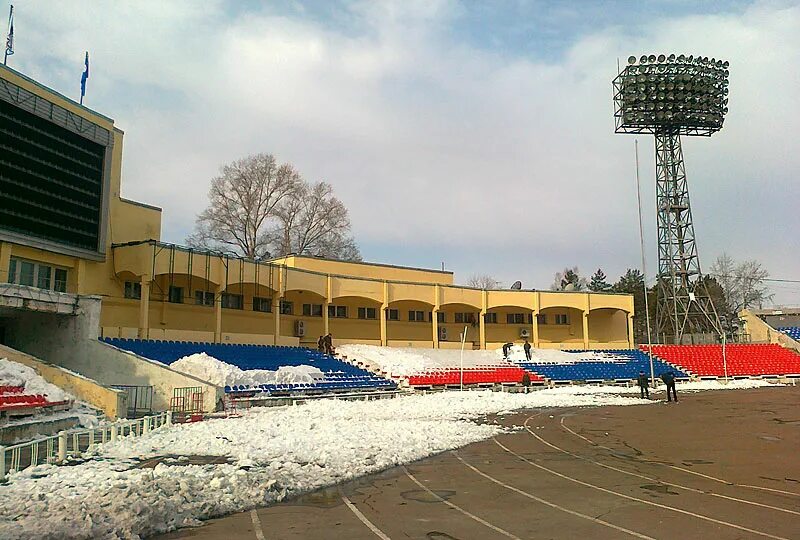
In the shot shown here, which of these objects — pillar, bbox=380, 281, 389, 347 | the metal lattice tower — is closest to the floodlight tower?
the metal lattice tower

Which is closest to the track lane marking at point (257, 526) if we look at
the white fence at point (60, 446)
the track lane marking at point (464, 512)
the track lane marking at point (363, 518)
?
the track lane marking at point (363, 518)

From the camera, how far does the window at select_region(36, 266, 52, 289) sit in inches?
1046

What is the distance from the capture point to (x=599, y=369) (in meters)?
43.9

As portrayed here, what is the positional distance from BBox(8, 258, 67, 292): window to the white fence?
11889 mm

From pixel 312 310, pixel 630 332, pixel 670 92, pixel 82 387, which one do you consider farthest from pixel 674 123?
pixel 82 387

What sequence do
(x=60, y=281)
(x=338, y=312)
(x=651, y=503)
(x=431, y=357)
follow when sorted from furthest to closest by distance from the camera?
(x=338, y=312), (x=431, y=357), (x=60, y=281), (x=651, y=503)

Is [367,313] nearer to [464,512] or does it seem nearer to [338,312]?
[338,312]

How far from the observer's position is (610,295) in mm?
54469

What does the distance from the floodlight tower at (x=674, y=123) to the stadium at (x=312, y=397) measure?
4430 millimetres

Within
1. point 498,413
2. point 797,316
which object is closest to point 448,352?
point 498,413

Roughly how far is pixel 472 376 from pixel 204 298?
17107 millimetres

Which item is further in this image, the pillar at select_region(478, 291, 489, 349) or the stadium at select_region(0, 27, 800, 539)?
the pillar at select_region(478, 291, 489, 349)

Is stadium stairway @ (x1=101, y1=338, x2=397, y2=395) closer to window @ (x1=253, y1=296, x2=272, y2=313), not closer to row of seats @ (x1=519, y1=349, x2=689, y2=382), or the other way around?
window @ (x1=253, y1=296, x2=272, y2=313)

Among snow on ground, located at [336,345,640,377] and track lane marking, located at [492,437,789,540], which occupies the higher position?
snow on ground, located at [336,345,640,377]
